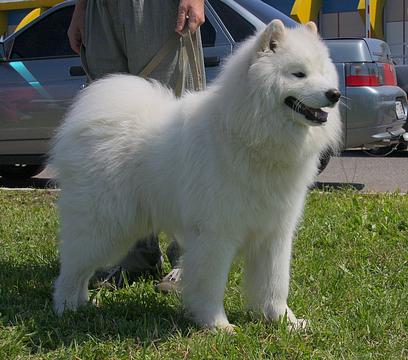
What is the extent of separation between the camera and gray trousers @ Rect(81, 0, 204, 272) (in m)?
3.76

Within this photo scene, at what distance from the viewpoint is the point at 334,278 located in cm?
394

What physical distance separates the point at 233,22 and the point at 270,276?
3.97 metres

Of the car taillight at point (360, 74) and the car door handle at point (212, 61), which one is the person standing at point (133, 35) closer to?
the car door handle at point (212, 61)

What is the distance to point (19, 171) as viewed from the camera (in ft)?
28.1

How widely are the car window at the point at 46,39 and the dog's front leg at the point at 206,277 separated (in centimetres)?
466

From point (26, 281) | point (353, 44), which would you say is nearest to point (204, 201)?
point (26, 281)

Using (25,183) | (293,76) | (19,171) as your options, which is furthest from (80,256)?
(19,171)

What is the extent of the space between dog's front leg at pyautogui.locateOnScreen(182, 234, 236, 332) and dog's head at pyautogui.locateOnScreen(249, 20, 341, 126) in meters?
0.70

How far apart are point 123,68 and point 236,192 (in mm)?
1359

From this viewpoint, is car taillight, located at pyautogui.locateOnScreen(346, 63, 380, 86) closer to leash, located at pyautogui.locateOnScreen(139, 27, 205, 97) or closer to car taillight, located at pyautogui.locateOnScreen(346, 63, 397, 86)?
car taillight, located at pyautogui.locateOnScreen(346, 63, 397, 86)

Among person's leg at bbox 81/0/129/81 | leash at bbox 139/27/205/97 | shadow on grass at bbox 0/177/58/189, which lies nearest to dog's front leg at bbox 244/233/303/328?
leash at bbox 139/27/205/97

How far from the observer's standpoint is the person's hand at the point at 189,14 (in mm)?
3568

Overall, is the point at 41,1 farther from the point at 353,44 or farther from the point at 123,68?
the point at 123,68

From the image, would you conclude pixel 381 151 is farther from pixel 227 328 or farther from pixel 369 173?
pixel 227 328
